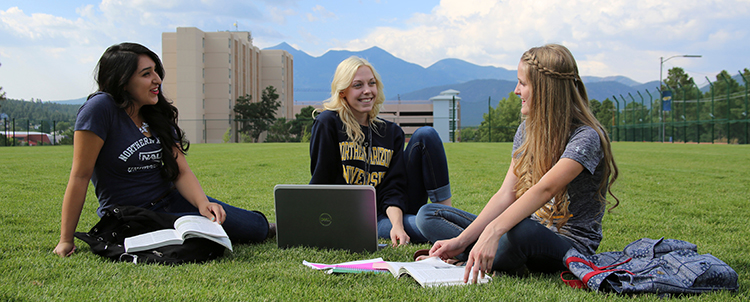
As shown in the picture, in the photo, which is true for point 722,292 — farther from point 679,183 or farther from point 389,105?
point 389,105

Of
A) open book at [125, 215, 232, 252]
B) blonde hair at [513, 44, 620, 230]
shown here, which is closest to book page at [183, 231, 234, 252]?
open book at [125, 215, 232, 252]

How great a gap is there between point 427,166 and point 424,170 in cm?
3

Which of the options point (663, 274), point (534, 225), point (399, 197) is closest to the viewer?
point (663, 274)

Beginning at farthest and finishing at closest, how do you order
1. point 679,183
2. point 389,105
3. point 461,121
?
point 389,105 < point 461,121 < point 679,183

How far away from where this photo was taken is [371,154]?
2973 mm

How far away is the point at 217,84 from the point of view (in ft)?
160

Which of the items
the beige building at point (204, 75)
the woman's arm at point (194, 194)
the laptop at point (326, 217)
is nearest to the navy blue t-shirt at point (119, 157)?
the woman's arm at point (194, 194)

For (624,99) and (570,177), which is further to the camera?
(624,99)

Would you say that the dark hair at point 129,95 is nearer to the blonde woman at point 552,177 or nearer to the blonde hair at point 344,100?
the blonde hair at point 344,100

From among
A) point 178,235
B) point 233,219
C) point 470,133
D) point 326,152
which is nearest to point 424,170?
point 326,152

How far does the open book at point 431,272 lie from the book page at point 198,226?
822mm

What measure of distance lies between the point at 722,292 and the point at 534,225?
692mm

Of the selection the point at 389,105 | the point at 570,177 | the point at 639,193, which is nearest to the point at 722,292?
the point at 570,177

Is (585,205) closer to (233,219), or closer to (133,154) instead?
(233,219)
